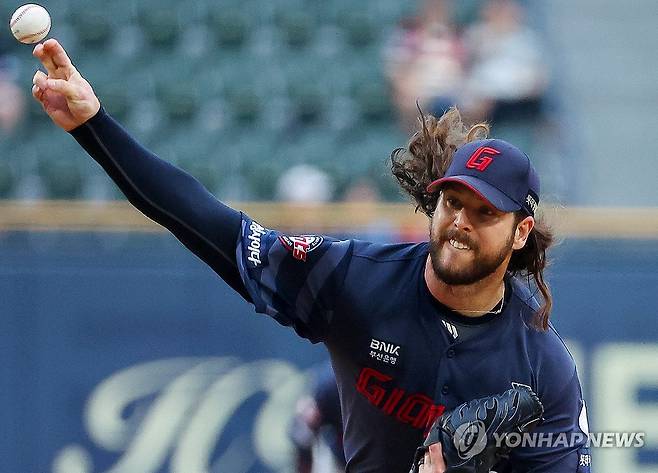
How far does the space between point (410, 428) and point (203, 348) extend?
3.25m

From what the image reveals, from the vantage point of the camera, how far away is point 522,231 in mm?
3373

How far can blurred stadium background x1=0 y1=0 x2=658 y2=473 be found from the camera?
21.1ft

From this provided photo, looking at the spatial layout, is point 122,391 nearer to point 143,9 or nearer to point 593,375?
point 593,375

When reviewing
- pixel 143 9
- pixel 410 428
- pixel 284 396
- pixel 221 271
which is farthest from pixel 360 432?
pixel 143 9

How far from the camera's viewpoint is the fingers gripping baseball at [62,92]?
311 centimetres

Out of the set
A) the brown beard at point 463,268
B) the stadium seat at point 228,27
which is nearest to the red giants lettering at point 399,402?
the brown beard at point 463,268

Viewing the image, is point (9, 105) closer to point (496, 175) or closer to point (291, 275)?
point (291, 275)

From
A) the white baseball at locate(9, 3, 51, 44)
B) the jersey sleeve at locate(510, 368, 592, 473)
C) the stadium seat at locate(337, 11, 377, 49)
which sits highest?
the stadium seat at locate(337, 11, 377, 49)

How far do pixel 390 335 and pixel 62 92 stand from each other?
1.10 metres

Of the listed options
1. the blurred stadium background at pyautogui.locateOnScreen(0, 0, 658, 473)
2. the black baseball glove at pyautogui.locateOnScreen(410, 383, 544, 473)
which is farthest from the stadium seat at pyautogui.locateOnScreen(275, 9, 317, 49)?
the black baseball glove at pyautogui.locateOnScreen(410, 383, 544, 473)

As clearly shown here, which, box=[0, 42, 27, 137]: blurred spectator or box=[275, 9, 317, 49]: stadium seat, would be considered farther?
box=[275, 9, 317, 49]: stadium seat

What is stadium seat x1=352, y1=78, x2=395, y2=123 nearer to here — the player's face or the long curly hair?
the long curly hair

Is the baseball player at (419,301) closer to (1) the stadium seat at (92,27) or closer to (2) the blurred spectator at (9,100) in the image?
(2) the blurred spectator at (9,100)

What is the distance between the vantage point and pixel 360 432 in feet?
11.5
